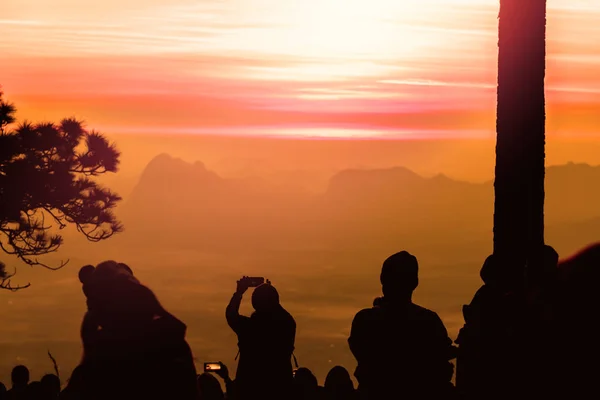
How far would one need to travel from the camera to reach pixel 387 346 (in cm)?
600

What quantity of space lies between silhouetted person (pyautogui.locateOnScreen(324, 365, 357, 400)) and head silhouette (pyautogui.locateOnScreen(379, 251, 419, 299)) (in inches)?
85.8

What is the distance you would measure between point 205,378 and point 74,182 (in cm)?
769

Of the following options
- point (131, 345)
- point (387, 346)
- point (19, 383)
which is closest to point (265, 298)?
point (387, 346)

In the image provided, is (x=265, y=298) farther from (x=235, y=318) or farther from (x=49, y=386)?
(x=49, y=386)

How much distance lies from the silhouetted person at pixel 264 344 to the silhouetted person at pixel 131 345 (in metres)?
2.42

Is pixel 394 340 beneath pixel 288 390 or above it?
above

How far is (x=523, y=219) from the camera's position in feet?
25.0

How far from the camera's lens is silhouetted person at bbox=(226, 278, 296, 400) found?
7.11 m

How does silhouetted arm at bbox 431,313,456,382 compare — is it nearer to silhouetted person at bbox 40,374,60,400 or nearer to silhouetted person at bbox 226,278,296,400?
silhouetted person at bbox 226,278,296,400

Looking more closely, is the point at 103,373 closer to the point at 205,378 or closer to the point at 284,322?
the point at 284,322

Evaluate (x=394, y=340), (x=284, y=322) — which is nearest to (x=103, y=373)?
(x=394, y=340)

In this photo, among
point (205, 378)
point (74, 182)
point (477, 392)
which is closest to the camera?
point (477, 392)

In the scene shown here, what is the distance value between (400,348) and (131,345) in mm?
1930

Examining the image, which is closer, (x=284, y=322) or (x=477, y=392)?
(x=477, y=392)
